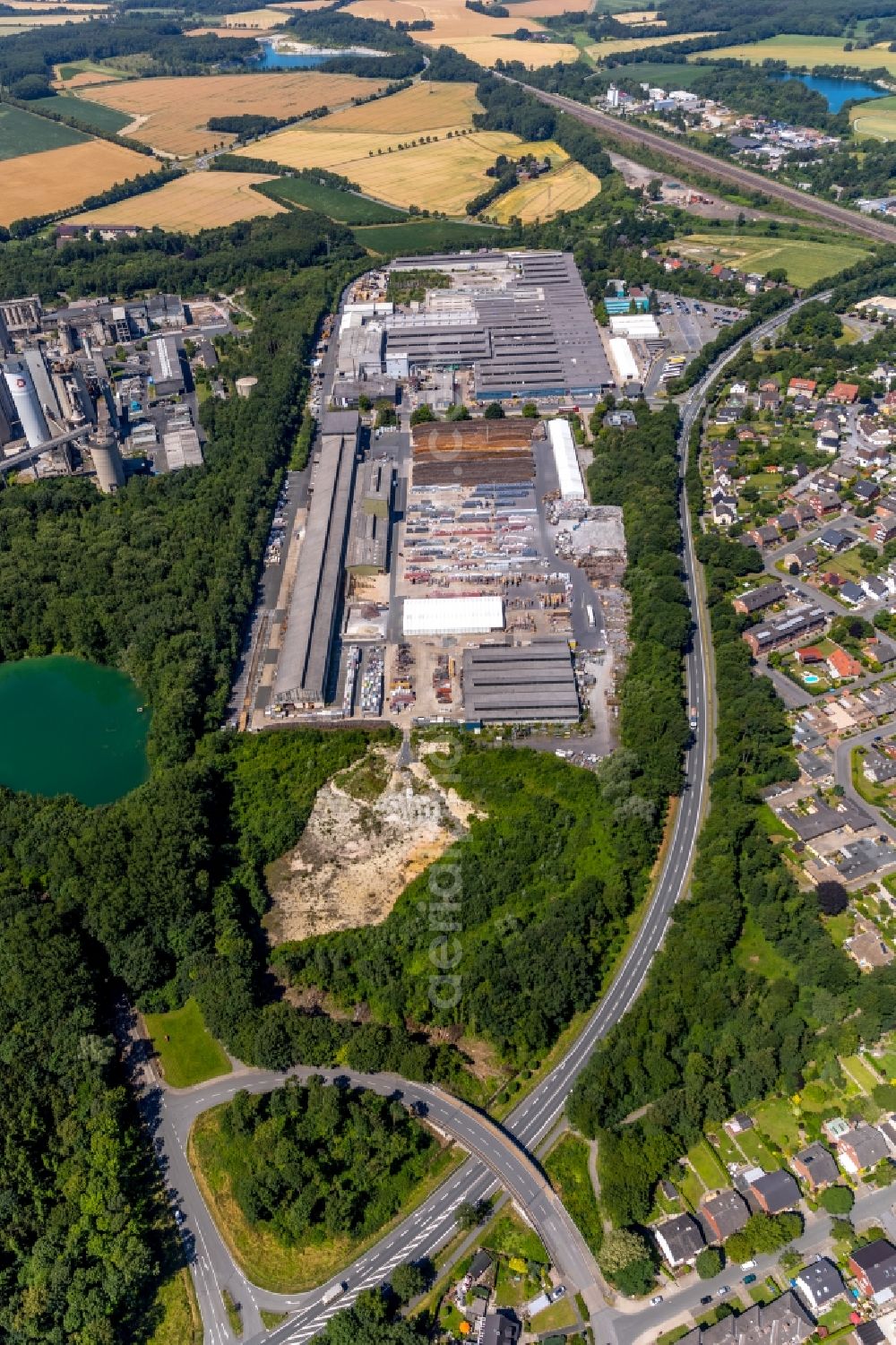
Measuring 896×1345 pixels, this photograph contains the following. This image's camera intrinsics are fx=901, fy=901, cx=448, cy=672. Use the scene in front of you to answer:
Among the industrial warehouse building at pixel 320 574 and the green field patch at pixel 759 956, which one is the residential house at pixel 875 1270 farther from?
the industrial warehouse building at pixel 320 574

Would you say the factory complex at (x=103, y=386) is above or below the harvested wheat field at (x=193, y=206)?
below

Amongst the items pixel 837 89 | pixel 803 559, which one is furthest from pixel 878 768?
Answer: pixel 837 89

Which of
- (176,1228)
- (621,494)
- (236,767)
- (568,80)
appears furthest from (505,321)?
(568,80)

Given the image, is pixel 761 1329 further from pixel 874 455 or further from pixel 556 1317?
pixel 874 455

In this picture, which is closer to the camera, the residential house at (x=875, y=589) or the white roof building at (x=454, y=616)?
the white roof building at (x=454, y=616)

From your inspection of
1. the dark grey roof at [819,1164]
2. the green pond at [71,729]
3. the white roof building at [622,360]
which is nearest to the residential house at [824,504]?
the white roof building at [622,360]

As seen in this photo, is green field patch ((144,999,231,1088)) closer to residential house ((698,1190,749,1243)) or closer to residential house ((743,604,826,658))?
residential house ((698,1190,749,1243))

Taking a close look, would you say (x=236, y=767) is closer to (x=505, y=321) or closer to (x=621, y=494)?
(x=621, y=494)
